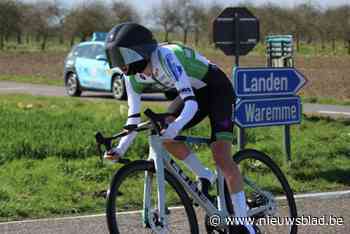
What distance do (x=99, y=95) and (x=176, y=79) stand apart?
64.8 feet

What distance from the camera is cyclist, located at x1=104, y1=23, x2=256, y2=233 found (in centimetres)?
506

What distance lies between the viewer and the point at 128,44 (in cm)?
504

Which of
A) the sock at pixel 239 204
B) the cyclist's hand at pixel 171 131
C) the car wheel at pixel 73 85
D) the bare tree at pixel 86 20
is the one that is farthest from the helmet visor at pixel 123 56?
the bare tree at pixel 86 20

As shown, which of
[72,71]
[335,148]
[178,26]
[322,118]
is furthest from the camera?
[178,26]

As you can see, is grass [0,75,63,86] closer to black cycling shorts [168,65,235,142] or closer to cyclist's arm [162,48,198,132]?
black cycling shorts [168,65,235,142]

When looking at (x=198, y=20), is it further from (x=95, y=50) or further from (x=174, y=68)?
(x=174, y=68)

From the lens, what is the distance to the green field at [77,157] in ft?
27.0

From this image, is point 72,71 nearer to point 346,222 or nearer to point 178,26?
point 346,222

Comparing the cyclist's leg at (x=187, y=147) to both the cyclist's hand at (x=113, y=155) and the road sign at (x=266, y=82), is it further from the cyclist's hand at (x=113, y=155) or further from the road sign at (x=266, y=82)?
the road sign at (x=266, y=82)

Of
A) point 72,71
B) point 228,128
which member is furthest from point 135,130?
point 72,71

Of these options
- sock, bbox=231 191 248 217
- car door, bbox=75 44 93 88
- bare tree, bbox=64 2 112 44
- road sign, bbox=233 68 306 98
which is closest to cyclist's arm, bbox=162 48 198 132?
sock, bbox=231 191 248 217

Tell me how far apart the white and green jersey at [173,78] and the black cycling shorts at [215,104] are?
59 mm

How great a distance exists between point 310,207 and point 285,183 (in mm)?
1833

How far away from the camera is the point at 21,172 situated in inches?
372
